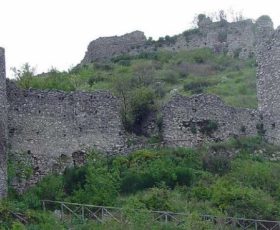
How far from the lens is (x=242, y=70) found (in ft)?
195

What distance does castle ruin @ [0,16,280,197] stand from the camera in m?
39.7

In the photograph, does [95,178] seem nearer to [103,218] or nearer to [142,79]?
[103,218]

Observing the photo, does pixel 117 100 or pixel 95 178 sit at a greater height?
pixel 117 100

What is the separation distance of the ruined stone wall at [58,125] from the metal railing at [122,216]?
3485mm

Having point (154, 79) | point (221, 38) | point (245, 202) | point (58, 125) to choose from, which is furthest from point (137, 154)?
point (221, 38)

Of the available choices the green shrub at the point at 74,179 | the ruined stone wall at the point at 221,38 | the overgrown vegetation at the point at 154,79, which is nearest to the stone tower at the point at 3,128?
the green shrub at the point at 74,179

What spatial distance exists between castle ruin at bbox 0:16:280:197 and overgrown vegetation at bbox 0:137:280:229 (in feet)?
2.49

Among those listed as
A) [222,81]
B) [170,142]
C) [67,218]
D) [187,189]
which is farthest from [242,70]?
[67,218]

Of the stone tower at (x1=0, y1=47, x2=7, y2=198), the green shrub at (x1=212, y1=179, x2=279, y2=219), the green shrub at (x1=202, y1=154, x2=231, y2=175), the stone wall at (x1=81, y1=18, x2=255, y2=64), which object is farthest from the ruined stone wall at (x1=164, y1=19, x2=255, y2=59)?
the stone tower at (x1=0, y1=47, x2=7, y2=198)

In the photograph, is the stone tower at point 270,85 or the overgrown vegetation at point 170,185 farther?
the stone tower at point 270,85

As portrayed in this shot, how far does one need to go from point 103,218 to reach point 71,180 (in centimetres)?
474

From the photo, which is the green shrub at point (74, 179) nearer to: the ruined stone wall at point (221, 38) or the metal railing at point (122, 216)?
the metal railing at point (122, 216)

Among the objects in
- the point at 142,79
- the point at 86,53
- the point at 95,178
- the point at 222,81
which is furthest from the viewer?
the point at 86,53

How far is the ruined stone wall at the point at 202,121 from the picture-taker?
4278 cm
